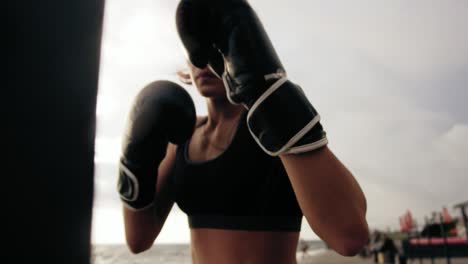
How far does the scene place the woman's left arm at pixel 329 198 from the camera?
100 cm

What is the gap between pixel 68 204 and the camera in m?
0.80

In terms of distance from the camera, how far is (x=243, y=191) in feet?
4.58

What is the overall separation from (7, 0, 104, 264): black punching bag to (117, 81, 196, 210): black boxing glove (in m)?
0.67

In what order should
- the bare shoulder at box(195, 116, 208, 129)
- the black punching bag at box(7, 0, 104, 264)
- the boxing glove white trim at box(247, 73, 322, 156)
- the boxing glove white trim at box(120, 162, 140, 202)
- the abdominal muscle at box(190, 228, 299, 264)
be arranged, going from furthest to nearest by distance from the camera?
the bare shoulder at box(195, 116, 208, 129) < the boxing glove white trim at box(120, 162, 140, 202) < the abdominal muscle at box(190, 228, 299, 264) < the boxing glove white trim at box(247, 73, 322, 156) < the black punching bag at box(7, 0, 104, 264)

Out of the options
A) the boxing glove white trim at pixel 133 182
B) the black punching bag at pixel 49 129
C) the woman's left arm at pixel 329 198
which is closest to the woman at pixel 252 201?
the woman's left arm at pixel 329 198

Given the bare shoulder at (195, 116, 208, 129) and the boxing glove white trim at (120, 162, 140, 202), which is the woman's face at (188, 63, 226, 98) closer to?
the bare shoulder at (195, 116, 208, 129)

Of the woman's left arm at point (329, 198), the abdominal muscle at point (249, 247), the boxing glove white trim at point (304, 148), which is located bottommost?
the abdominal muscle at point (249, 247)

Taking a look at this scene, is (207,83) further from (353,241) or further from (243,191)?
(353,241)

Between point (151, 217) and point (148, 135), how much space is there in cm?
40

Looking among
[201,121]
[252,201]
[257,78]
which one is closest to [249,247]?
[252,201]

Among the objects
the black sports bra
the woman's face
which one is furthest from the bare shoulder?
the black sports bra

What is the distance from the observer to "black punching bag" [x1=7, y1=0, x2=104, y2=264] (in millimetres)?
737

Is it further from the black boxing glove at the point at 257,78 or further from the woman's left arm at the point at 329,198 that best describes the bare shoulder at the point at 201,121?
the woman's left arm at the point at 329,198

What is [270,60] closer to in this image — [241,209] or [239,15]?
[239,15]
